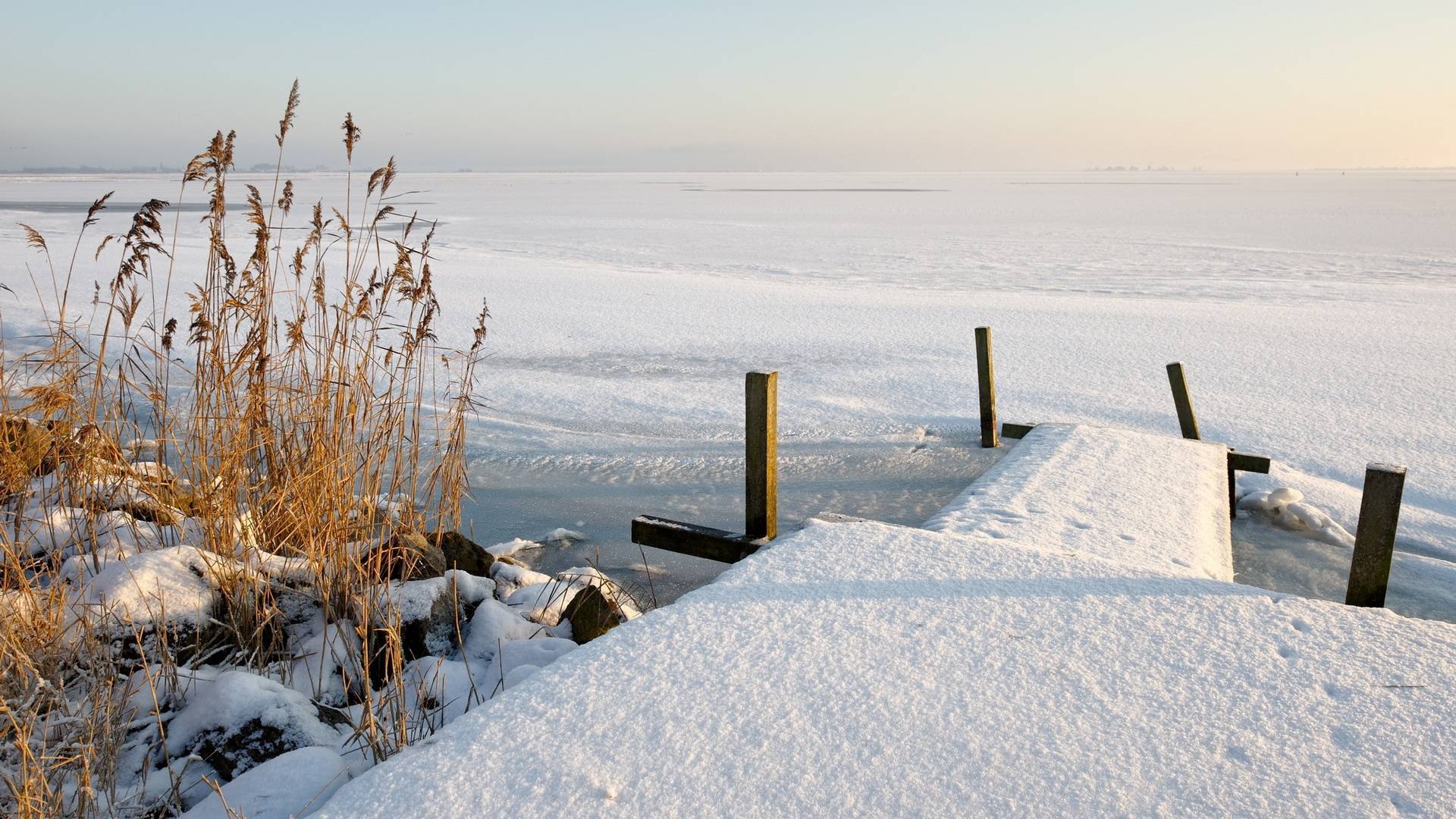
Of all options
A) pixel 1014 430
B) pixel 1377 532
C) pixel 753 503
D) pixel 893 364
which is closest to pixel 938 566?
pixel 753 503

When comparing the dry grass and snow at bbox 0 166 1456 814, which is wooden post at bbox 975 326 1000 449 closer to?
snow at bbox 0 166 1456 814

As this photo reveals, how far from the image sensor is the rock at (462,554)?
3609 mm

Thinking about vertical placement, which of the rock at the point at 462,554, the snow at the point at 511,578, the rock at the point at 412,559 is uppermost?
the rock at the point at 412,559

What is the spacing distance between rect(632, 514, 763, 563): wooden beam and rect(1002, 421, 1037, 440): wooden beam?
2.55 metres

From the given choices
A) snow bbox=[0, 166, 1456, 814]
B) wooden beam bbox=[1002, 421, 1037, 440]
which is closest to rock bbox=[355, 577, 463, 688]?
snow bbox=[0, 166, 1456, 814]

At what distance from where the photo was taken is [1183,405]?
5.64 meters

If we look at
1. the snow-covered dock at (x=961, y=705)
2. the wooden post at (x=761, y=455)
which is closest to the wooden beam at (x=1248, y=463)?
the snow-covered dock at (x=961, y=705)

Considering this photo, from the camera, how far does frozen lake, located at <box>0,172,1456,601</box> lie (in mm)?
5133

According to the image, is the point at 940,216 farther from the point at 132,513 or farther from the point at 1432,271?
the point at 132,513

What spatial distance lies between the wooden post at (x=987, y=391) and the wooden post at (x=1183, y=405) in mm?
1021

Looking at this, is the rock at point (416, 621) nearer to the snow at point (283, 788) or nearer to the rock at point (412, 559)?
the rock at point (412, 559)

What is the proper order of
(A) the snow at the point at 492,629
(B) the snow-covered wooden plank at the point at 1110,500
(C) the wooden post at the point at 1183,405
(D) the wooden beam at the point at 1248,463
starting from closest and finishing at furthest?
(A) the snow at the point at 492,629 < (B) the snow-covered wooden plank at the point at 1110,500 < (D) the wooden beam at the point at 1248,463 < (C) the wooden post at the point at 1183,405

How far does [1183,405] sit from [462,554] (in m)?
4.23

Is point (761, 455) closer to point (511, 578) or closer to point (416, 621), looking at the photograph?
point (511, 578)
